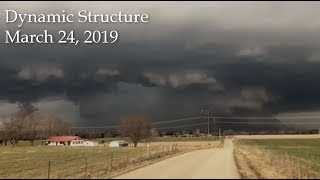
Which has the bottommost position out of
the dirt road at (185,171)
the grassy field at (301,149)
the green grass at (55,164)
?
the grassy field at (301,149)

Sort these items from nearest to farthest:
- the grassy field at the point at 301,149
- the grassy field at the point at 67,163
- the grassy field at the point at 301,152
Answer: the grassy field at the point at 67,163
the grassy field at the point at 301,152
the grassy field at the point at 301,149

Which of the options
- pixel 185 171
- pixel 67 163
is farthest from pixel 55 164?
pixel 185 171

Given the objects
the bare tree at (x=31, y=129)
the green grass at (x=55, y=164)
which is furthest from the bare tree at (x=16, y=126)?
the green grass at (x=55, y=164)

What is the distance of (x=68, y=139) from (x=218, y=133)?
58.3 m

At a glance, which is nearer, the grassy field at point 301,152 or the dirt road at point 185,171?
the dirt road at point 185,171

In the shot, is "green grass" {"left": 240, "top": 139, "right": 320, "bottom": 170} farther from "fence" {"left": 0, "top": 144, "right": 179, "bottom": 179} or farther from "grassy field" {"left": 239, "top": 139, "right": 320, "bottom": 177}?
"fence" {"left": 0, "top": 144, "right": 179, "bottom": 179}

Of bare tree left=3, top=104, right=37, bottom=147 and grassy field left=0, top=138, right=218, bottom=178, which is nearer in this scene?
grassy field left=0, top=138, right=218, bottom=178

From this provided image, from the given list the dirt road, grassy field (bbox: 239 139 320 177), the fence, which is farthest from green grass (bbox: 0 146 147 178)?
grassy field (bbox: 239 139 320 177)

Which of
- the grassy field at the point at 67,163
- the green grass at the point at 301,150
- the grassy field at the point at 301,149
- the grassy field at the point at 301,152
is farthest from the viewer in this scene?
the grassy field at the point at 301,149

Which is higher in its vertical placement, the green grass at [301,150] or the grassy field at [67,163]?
the grassy field at [67,163]

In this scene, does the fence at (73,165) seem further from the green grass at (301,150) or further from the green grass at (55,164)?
the green grass at (301,150)

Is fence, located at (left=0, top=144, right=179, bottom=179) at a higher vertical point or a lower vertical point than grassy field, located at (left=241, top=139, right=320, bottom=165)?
higher

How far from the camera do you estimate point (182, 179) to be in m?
24.4

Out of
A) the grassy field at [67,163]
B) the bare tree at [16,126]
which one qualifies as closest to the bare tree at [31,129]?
the bare tree at [16,126]
